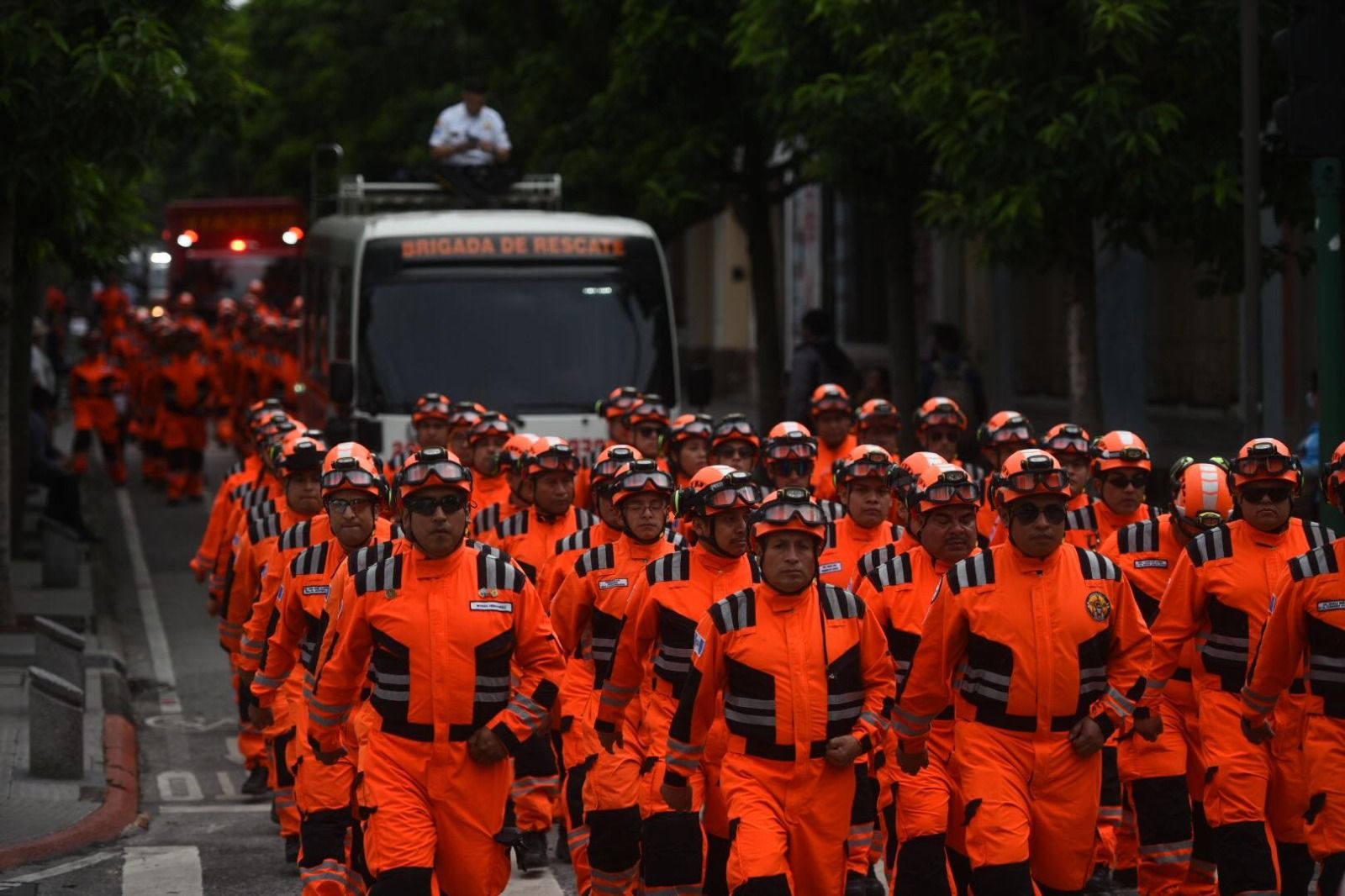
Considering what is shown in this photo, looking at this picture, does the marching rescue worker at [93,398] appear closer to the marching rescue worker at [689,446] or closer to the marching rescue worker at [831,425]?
the marching rescue worker at [831,425]

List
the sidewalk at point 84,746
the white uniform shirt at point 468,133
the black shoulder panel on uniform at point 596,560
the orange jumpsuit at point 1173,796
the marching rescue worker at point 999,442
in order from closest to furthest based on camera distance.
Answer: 1. the orange jumpsuit at point 1173,796
2. the black shoulder panel on uniform at point 596,560
3. the sidewalk at point 84,746
4. the marching rescue worker at point 999,442
5. the white uniform shirt at point 468,133

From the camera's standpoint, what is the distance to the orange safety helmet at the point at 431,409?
1580cm

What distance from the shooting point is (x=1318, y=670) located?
8711 mm

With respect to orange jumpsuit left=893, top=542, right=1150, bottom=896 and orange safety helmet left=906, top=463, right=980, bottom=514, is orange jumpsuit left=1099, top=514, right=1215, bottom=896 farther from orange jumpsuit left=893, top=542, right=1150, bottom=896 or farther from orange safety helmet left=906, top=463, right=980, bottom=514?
orange jumpsuit left=893, top=542, right=1150, bottom=896

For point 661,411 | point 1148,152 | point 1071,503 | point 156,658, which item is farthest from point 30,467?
point 1071,503

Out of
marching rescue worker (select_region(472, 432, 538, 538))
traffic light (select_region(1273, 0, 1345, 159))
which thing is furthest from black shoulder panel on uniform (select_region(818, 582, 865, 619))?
marching rescue worker (select_region(472, 432, 538, 538))

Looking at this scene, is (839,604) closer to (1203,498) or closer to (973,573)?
(973,573)

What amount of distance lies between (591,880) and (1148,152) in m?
8.45

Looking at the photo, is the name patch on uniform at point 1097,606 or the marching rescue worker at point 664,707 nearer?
the name patch on uniform at point 1097,606

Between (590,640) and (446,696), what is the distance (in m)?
2.21

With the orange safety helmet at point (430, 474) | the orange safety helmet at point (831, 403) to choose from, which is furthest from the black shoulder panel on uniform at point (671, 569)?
the orange safety helmet at point (831, 403)

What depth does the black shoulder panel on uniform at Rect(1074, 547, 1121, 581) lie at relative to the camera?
8.60 metres

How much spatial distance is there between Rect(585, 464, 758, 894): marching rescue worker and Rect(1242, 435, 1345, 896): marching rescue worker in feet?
6.36

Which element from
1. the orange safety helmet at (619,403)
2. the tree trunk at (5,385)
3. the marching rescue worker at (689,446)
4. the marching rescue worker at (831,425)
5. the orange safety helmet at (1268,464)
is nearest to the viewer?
the orange safety helmet at (1268,464)
